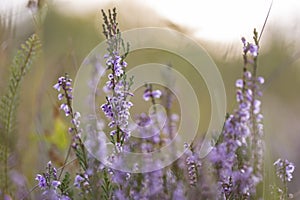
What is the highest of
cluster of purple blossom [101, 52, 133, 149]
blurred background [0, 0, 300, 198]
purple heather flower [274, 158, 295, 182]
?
blurred background [0, 0, 300, 198]

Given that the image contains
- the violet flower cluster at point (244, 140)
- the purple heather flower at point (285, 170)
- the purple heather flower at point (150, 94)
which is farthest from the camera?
the purple heather flower at point (285, 170)

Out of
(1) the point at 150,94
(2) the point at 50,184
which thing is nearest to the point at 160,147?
(1) the point at 150,94

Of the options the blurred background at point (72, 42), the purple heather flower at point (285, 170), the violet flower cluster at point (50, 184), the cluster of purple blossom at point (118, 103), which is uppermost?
the blurred background at point (72, 42)

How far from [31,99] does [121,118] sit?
870 millimetres

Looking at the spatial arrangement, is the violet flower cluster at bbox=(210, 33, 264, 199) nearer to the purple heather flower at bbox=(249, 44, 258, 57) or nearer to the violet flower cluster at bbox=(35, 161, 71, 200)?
the purple heather flower at bbox=(249, 44, 258, 57)

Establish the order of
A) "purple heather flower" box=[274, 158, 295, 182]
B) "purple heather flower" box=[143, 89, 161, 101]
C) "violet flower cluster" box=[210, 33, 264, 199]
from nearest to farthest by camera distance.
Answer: "violet flower cluster" box=[210, 33, 264, 199] < "purple heather flower" box=[143, 89, 161, 101] < "purple heather flower" box=[274, 158, 295, 182]

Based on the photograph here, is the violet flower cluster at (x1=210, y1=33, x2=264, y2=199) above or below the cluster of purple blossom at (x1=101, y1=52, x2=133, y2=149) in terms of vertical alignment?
below

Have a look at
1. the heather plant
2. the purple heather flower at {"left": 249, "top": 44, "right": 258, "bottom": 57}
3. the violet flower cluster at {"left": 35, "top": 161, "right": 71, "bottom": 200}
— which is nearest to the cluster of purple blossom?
the heather plant

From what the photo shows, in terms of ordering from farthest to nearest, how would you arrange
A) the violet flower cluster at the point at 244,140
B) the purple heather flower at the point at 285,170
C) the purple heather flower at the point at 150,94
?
the purple heather flower at the point at 285,170 → the purple heather flower at the point at 150,94 → the violet flower cluster at the point at 244,140

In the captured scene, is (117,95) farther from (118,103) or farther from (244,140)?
(244,140)

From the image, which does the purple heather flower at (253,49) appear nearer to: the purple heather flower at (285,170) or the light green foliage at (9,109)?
the purple heather flower at (285,170)

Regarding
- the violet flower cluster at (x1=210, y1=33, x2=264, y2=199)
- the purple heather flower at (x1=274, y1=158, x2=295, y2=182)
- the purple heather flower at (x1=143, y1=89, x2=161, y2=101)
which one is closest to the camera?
the violet flower cluster at (x1=210, y1=33, x2=264, y2=199)

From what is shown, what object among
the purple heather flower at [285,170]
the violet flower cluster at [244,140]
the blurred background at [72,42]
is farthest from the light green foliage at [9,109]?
the purple heather flower at [285,170]

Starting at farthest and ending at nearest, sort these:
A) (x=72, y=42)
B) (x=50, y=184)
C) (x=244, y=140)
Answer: (x=72, y=42)
(x=50, y=184)
(x=244, y=140)
